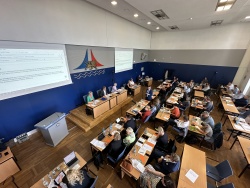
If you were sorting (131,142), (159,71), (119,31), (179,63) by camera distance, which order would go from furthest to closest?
(159,71) < (179,63) < (119,31) < (131,142)

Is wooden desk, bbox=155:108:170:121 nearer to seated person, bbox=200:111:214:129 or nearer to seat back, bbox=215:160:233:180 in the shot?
seated person, bbox=200:111:214:129

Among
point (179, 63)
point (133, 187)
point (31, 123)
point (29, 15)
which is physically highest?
point (29, 15)

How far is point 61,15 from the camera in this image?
4.32m

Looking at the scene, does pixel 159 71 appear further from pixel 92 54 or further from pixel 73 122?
pixel 73 122

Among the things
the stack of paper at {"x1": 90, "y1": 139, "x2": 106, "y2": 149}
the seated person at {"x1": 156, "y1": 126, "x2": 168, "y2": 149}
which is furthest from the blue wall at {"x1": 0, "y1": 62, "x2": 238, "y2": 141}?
the seated person at {"x1": 156, "y1": 126, "x2": 168, "y2": 149}

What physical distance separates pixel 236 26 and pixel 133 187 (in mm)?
11831

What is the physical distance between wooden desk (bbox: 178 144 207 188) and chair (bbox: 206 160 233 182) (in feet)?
1.37

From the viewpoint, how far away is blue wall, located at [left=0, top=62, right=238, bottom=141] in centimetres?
397

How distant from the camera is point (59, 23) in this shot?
4301mm

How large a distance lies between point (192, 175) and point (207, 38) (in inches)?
414

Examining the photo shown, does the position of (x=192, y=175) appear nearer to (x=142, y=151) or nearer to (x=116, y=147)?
(x=142, y=151)

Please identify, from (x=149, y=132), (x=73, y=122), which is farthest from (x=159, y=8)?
(x=73, y=122)

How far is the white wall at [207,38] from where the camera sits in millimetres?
7926

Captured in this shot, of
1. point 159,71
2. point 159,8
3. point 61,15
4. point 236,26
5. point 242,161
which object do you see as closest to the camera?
point 242,161
